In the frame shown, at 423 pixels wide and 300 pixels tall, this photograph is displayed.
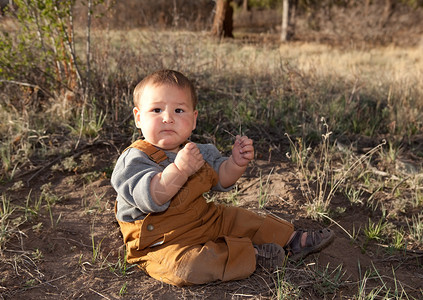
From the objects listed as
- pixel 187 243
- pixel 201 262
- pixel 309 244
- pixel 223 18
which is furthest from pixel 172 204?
pixel 223 18

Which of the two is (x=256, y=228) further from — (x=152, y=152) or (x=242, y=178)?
(x=242, y=178)

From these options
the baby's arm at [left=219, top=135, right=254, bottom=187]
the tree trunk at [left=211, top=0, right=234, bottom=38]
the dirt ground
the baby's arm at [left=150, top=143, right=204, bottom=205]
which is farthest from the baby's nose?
the tree trunk at [left=211, top=0, right=234, bottom=38]

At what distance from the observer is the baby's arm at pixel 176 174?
2.03 m

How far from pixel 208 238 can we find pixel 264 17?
21.1 metres

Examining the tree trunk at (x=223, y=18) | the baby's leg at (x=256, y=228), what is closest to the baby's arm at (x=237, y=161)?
the baby's leg at (x=256, y=228)

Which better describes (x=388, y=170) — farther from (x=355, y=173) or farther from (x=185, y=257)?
(x=185, y=257)

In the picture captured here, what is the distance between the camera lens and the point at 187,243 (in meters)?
2.32

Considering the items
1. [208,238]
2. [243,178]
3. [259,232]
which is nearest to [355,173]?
[243,178]

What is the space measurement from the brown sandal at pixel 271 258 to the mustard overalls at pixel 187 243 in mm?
87

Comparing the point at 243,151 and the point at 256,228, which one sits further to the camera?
the point at 256,228

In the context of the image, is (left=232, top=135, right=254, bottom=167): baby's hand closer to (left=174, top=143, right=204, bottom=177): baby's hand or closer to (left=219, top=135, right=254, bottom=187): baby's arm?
(left=219, top=135, right=254, bottom=187): baby's arm

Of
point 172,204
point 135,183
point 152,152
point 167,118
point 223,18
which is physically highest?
point 223,18

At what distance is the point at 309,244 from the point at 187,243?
2.39 ft

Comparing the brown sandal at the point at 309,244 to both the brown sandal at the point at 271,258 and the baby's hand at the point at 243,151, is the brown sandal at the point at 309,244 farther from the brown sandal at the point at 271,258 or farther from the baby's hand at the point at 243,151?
the baby's hand at the point at 243,151
